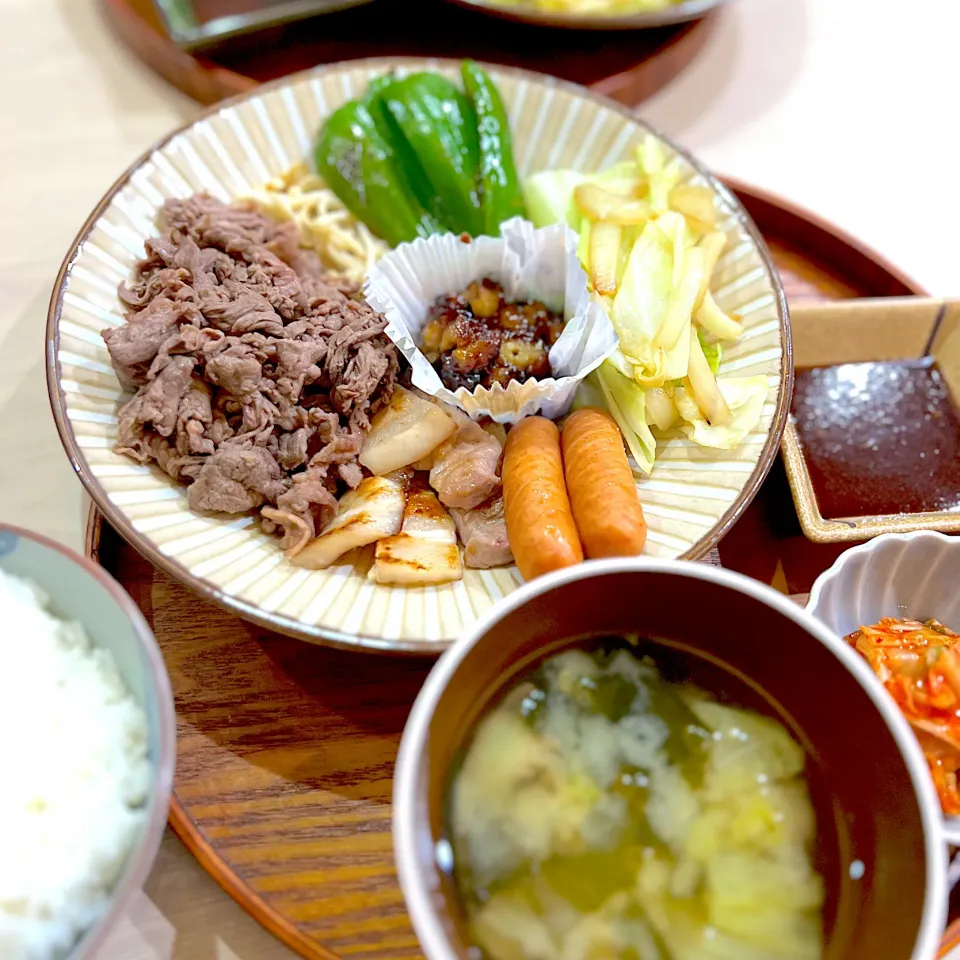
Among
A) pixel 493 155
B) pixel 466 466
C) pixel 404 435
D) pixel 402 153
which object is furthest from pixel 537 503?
pixel 402 153

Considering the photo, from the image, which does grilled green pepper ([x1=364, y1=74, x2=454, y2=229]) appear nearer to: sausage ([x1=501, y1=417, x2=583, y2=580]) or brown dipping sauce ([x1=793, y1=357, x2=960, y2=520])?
sausage ([x1=501, y1=417, x2=583, y2=580])

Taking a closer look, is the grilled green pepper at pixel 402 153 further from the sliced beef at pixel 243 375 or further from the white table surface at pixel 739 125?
the white table surface at pixel 739 125

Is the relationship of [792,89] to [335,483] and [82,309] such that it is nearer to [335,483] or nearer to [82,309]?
[335,483]

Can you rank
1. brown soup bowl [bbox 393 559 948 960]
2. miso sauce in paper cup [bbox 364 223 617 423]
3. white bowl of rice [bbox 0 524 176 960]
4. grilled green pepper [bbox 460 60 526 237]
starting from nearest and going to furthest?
brown soup bowl [bbox 393 559 948 960], white bowl of rice [bbox 0 524 176 960], miso sauce in paper cup [bbox 364 223 617 423], grilled green pepper [bbox 460 60 526 237]

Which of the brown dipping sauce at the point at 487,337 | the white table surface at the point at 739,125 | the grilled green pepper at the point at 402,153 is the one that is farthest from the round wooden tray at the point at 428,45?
the brown dipping sauce at the point at 487,337

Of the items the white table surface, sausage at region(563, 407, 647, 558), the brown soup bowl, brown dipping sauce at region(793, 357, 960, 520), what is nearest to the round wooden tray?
the white table surface
